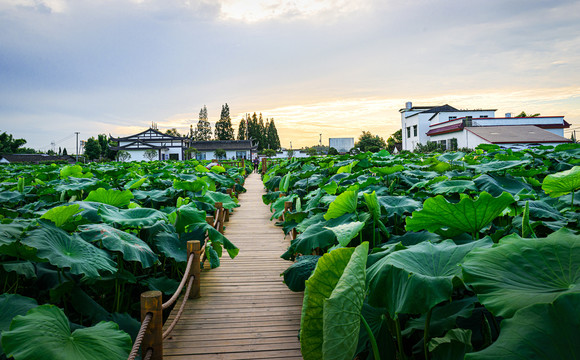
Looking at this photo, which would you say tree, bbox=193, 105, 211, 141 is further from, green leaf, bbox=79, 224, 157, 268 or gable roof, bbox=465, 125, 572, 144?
green leaf, bbox=79, 224, 157, 268

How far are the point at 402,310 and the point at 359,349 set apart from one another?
384mm

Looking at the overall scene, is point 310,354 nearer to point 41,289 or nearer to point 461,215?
point 461,215

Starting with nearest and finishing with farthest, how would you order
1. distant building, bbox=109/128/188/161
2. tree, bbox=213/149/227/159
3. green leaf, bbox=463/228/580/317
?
green leaf, bbox=463/228/580/317 → distant building, bbox=109/128/188/161 → tree, bbox=213/149/227/159

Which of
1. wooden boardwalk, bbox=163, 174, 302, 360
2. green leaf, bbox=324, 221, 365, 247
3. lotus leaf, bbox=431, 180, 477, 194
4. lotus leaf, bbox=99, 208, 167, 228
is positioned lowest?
wooden boardwalk, bbox=163, 174, 302, 360

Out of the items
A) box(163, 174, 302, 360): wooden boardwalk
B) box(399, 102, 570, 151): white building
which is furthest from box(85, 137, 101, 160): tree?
box(163, 174, 302, 360): wooden boardwalk

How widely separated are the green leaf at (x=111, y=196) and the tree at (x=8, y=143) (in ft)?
157

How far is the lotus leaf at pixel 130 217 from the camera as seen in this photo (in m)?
2.07

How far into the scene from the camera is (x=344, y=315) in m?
0.79

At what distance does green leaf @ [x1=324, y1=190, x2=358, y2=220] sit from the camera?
1.80 m

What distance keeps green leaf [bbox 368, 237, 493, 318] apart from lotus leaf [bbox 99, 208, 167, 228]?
61.0 inches

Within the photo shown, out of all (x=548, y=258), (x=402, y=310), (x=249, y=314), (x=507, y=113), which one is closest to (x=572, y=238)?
(x=548, y=258)

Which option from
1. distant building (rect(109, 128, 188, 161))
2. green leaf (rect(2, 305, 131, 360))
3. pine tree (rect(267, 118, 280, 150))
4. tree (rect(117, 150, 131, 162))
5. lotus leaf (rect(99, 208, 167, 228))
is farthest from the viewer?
pine tree (rect(267, 118, 280, 150))

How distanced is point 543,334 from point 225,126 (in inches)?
2556

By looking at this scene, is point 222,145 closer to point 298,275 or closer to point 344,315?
point 298,275
